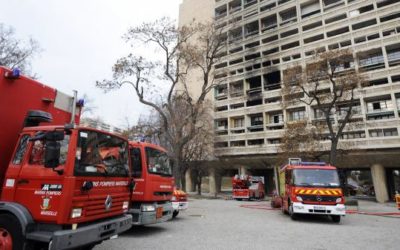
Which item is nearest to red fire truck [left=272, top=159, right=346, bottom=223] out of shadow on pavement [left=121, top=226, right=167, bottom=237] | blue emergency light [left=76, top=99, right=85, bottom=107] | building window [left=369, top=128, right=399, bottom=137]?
shadow on pavement [left=121, top=226, right=167, bottom=237]

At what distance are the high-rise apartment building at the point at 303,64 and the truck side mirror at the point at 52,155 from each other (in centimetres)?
2528

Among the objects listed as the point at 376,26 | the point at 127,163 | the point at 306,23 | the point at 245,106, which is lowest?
the point at 127,163

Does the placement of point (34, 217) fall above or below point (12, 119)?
below

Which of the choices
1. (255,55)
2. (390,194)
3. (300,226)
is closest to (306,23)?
(255,55)

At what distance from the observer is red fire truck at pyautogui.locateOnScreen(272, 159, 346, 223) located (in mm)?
11898

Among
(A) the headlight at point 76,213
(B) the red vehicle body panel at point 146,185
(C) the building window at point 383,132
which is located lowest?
(A) the headlight at point 76,213

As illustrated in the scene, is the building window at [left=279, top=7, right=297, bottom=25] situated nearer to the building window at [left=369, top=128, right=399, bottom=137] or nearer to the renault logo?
the building window at [left=369, top=128, right=399, bottom=137]

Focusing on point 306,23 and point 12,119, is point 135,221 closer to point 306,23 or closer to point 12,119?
point 12,119

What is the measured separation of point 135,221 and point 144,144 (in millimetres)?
2241

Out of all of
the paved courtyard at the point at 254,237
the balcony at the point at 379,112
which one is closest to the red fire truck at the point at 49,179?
the paved courtyard at the point at 254,237

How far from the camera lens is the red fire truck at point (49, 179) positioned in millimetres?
5066

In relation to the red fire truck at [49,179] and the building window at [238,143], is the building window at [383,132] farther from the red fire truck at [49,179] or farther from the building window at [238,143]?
the red fire truck at [49,179]

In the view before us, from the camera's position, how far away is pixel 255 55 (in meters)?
45.0

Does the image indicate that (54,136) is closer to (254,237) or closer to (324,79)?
(254,237)
